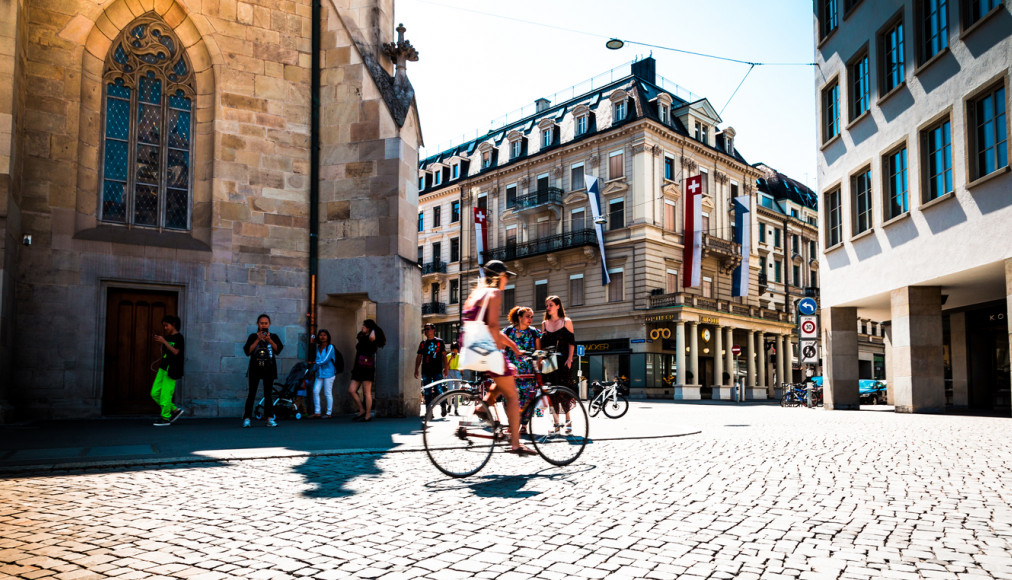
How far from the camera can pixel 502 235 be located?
52.9 metres

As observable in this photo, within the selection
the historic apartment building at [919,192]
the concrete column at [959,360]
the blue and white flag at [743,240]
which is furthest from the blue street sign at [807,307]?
the blue and white flag at [743,240]

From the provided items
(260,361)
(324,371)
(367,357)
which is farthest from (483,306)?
(324,371)

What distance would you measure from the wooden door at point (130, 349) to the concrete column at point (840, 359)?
19.1 meters

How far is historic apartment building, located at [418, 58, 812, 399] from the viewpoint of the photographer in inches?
1730

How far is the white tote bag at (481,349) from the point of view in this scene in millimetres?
6988

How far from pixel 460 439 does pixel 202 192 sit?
1034 cm

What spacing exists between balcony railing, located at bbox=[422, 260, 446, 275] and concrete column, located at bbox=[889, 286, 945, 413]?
41.1 m

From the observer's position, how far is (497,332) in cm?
711

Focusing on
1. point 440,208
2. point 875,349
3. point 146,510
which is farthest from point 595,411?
point 875,349

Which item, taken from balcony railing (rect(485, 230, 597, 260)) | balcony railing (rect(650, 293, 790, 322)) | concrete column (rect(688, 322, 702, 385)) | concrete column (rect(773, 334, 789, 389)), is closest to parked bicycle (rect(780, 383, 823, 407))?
balcony railing (rect(650, 293, 790, 322))

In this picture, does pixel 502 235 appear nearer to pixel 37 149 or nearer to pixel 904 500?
pixel 37 149

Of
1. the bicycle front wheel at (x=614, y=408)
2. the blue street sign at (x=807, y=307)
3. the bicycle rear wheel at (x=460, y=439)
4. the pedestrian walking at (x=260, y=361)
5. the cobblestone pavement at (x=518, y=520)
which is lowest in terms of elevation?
the bicycle front wheel at (x=614, y=408)

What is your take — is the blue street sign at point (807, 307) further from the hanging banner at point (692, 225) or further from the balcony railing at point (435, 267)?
the balcony railing at point (435, 267)

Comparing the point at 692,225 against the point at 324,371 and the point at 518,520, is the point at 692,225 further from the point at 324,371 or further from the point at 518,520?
the point at 518,520
